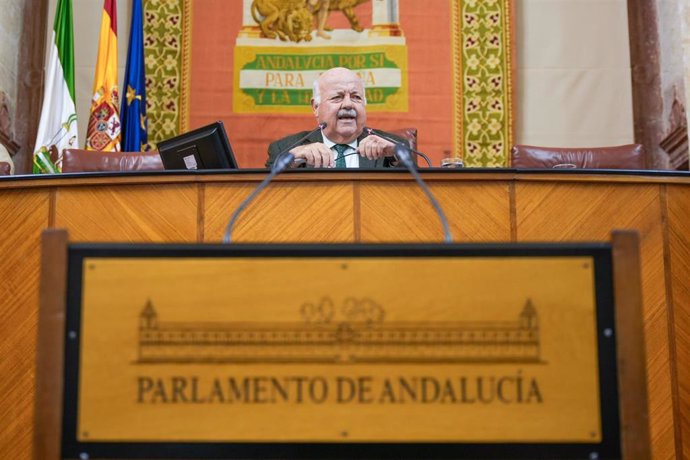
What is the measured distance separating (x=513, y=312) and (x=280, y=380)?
0.42 m

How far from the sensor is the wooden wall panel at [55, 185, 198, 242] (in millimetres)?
2957

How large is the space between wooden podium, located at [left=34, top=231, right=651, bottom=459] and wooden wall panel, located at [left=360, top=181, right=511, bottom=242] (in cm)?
139

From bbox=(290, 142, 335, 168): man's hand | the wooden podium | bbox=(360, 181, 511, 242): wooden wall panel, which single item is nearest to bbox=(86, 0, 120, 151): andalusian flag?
bbox=(290, 142, 335, 168): man's hand

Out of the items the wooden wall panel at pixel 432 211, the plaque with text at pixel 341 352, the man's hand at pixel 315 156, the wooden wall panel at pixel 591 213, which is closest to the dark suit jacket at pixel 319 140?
the man's hand at pixel 315 156

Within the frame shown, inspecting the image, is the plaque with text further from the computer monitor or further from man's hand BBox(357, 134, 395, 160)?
man's hand BBox(357, 134, 395, 160)

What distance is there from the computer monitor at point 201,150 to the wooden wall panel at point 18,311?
503 millimetres

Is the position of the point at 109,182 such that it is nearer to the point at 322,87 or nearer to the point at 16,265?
the point at 16,265

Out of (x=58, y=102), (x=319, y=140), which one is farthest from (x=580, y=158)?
(x=58, y=102)

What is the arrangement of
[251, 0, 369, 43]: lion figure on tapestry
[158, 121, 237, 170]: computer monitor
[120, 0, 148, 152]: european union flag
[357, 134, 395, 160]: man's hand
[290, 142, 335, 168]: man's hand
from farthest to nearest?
[251, 0, 369, 43]: lion figure on tapestry
[120, 0, 148, 152]: european union flag
[357, 134, 395, 160]: man's hand
[290, 142, 335, 168]: man's hand
[158, 121, 237, 170]: computer monitor

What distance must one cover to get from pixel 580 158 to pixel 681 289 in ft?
4.47

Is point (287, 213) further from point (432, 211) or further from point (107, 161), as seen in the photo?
point (107, 161)

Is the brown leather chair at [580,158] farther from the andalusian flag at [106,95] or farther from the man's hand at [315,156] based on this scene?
the andalusian flag at [106,95]

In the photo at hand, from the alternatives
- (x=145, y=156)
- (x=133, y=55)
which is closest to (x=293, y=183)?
(x=145, y=156)

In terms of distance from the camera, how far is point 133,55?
216 inches
